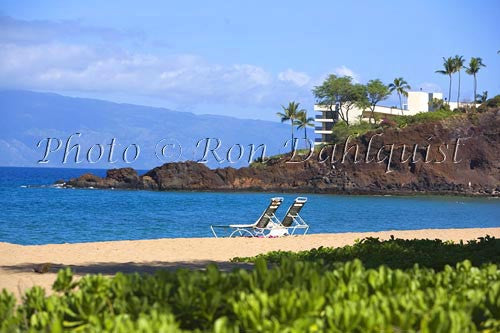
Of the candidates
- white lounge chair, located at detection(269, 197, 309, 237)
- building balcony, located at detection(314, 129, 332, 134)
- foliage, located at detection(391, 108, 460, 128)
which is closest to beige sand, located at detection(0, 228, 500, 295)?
white lounge chair, located at detection(269, 197, 309, 237)

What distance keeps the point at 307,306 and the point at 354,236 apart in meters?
16.8

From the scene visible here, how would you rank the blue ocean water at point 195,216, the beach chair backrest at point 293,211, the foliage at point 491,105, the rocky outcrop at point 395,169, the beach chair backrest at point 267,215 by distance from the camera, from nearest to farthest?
the beach chair backrest at point 267,215 < the beach chair backrest at point 293,211 < the blue ocean water at point 195,216 < the rocky outcrop at point 395,169 < the foliage at point 491,105

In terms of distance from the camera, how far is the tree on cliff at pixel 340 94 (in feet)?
338

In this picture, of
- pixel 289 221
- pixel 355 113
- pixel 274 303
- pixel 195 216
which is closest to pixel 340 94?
pixel 355 113

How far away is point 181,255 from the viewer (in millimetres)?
16438

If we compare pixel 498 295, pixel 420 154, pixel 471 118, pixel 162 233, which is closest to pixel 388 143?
pixel 420 154

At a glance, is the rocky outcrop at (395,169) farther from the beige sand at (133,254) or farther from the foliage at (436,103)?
the beige sand at (133,254)

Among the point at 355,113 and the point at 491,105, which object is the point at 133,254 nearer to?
the point at 491,105

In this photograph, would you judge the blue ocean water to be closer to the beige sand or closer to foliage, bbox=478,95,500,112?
the beige sand

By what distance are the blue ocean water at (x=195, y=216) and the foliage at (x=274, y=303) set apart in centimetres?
2367

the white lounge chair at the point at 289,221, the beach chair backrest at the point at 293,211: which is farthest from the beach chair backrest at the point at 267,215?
the beach chair backrest at the point at 293,211

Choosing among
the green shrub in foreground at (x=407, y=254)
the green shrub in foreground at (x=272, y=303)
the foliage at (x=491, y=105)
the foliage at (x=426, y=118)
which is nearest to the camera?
the green shrub in foreground at (x=272, y=303)

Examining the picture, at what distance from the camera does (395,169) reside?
7869 centimetres

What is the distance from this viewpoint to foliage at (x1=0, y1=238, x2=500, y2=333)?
5120 mm
